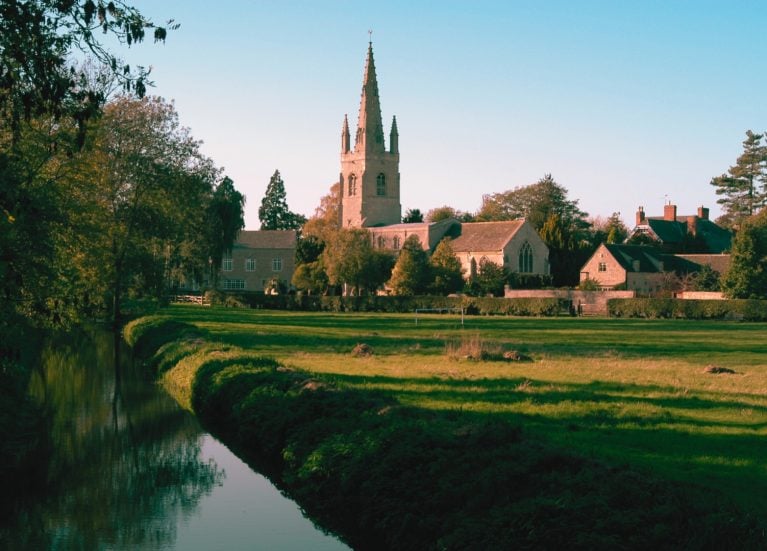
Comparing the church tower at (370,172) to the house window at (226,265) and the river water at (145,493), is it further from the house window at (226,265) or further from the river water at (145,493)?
the river water at (145,493)

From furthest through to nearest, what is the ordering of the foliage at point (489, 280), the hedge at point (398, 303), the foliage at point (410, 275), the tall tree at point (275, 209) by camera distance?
the tall tree at point (275, 209)
the foliage at point (489, 280)
the foliage at point (410, 275)
the hedge at point (398, 303)

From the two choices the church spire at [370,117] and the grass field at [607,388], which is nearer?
the grass field at [607,388]

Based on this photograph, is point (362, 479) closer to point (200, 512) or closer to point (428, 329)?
point (200, 512)

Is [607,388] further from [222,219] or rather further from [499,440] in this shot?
[222,219]

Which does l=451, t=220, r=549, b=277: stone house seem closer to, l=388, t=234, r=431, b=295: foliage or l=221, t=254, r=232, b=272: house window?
l=388, t=234, r=431, b=295: foliage

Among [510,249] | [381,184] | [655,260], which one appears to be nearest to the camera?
[655,260]

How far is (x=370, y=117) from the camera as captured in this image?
375 ft

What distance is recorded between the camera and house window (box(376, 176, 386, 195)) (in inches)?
4592

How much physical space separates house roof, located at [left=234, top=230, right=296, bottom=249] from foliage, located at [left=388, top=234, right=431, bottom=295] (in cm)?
3209

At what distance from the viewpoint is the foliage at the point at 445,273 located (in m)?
83.3

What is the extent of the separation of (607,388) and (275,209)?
404 ft

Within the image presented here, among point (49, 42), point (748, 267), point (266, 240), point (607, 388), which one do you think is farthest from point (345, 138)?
point (49, 42)

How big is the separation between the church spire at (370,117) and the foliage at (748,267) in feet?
173

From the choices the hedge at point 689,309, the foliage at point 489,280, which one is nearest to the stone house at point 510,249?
the foliage at point 489,280
